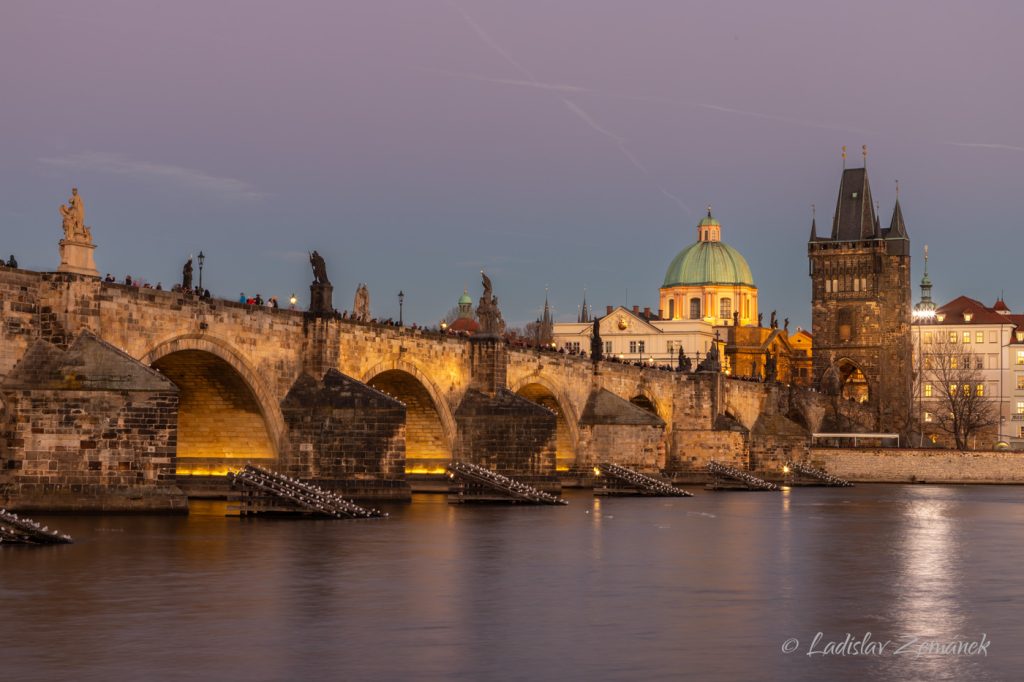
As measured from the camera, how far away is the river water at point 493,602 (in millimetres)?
16922

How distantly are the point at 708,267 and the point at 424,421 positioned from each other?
98.0 metres

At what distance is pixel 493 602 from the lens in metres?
22.3

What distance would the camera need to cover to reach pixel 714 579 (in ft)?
86.1

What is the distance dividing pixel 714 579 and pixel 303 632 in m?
9.39

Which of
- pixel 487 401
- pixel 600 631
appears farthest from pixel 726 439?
pixel 600 631

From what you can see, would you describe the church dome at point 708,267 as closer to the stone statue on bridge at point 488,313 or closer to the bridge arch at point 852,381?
the bridge arch at point 852,381

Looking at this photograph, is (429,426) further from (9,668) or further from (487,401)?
(9,668)

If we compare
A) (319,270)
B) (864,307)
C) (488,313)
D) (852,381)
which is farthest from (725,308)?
(319,270)

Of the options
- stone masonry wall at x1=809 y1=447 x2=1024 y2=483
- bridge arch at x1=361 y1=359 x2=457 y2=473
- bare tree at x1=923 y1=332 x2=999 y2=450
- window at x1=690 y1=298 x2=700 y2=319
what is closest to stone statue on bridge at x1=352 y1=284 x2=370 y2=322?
bridge arch at x1=361 y1=359 x2=457 y2=473

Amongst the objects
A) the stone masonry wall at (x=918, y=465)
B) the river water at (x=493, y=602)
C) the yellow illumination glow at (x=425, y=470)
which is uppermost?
the stone masonry wall at (x=918, y=465)

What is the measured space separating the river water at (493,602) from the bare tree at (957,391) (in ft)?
255

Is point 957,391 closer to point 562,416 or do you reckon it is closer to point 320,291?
point 562,416

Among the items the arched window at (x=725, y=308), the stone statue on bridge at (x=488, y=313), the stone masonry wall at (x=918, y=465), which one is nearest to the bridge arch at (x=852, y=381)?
the arched window at (x=725, y=308)

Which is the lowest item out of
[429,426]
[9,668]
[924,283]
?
[9,668]
